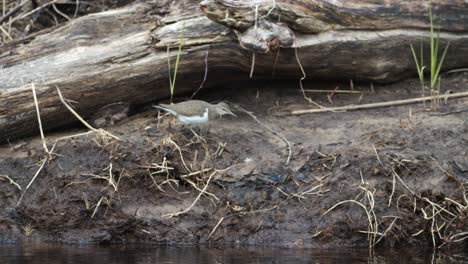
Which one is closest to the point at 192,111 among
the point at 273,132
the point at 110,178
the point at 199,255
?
the point at 273,132

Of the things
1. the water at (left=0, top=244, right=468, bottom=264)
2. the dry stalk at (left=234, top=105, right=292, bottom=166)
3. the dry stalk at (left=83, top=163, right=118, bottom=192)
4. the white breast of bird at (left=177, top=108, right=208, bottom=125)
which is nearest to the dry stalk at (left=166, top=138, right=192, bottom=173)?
the white breast of bird at (left=177, top=108, right=208, bottom=125)

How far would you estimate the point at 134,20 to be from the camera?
778 centimetres

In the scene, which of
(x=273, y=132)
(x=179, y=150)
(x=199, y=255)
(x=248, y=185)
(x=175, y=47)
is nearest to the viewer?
(x=199, y=255)

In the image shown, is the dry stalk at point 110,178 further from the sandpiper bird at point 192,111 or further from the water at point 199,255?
the sandpiper bird at point 192,111

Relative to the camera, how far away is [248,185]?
732 cm

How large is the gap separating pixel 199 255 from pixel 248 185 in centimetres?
87

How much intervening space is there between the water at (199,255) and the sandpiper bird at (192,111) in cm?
114

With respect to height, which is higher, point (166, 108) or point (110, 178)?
point (166, 108)

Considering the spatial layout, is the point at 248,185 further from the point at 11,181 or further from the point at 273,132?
the point at 11,181

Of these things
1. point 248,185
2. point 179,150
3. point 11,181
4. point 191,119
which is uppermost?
point 191,119

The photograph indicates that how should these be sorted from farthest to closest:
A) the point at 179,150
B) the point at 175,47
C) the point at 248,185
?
the point at 175,47 → the point at 179,150 → the point at 248,185

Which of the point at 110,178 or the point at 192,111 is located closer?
the point at 110,178

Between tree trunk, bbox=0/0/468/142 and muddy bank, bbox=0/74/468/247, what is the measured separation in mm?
396

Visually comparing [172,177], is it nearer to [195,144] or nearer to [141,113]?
[195,144]
